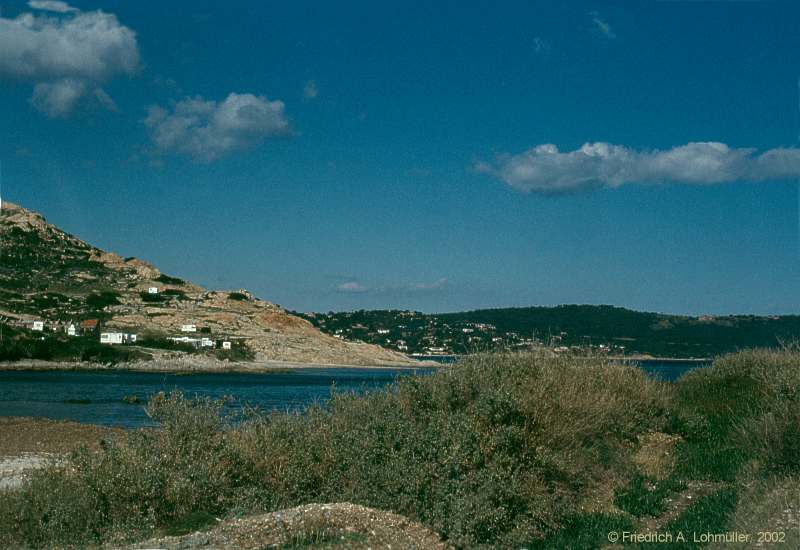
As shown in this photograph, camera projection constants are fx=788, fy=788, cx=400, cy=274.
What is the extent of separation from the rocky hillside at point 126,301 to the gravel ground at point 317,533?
88997 mm

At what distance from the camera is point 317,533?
8719mm

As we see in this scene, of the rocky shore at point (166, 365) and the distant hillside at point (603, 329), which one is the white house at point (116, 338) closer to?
the rocky shore at point (166, 365)

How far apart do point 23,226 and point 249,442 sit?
440 feet

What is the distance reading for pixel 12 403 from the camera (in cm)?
3988

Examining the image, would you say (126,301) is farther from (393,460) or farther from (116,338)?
(393,460)

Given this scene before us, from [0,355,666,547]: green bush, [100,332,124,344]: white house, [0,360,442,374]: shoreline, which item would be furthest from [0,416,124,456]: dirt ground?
[100,332,124,344]: white house

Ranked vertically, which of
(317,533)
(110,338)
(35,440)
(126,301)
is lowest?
(35,440)

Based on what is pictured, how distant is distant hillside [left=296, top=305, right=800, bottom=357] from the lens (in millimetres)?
84312

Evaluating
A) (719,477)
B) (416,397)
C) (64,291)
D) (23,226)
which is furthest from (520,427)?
(23,226)

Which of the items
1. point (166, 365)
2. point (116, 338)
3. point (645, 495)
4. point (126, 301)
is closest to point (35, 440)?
point (645, 495)

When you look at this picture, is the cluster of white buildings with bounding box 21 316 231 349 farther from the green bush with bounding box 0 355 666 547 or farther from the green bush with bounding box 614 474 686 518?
the green bush with bounding box 614 474 686 518

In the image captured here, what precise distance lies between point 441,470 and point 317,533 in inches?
76.3

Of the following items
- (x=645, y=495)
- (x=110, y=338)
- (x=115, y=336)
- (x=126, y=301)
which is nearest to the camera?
(x=645, y=495)

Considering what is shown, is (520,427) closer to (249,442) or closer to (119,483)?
(249,442)
